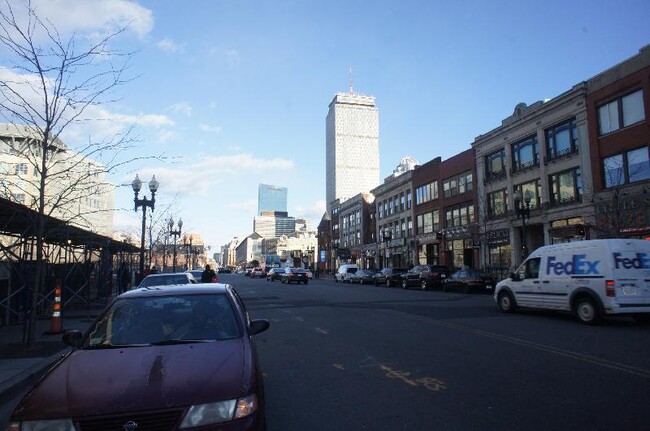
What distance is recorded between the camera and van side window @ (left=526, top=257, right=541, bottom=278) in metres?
15.1

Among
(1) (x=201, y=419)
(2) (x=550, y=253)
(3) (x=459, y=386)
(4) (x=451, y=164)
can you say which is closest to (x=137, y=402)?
(1) (x=201, y=419)

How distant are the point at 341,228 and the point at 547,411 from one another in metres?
85.8

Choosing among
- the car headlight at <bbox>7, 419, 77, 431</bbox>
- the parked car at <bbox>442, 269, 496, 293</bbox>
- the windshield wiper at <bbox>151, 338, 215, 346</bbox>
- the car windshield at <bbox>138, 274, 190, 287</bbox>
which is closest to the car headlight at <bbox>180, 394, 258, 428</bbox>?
the car headlight at <bbox>7, 419, 77, 431</bbox>

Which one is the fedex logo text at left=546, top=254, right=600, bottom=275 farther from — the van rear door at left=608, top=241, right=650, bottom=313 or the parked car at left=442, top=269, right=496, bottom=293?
the parked car at left=442, top=269, right=496, bottom=293

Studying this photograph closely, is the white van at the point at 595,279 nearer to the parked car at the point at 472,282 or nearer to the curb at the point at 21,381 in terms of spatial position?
the curb at the point at 21,381

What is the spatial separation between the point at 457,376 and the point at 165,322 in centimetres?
434

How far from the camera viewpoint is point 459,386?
661cm

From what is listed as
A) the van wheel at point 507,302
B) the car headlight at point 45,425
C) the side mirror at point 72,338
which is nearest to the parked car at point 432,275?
the van wheel at point 507,302

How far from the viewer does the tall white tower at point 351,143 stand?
173500 millimetres

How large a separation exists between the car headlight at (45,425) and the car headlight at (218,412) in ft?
2.49

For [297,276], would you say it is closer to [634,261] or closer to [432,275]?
[432,275]

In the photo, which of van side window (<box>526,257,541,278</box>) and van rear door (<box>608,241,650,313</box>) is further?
van side window (<box>526,257,541,278</box>)

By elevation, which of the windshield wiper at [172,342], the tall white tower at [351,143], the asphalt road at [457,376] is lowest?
the asphalt road at [457,376]

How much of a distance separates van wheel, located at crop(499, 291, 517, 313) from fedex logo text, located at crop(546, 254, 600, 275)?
191 cm
